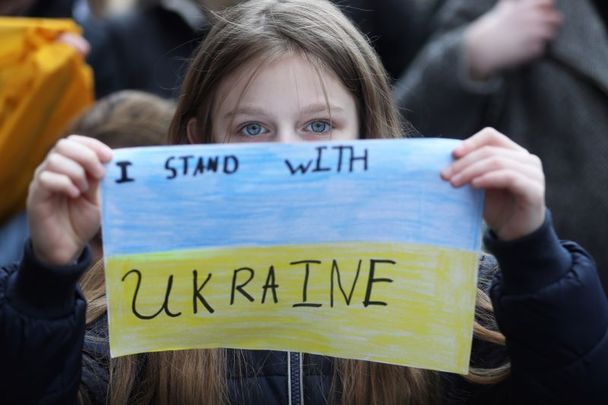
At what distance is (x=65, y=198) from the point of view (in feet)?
6.02

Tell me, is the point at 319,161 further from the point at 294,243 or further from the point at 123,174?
the point at 123,174

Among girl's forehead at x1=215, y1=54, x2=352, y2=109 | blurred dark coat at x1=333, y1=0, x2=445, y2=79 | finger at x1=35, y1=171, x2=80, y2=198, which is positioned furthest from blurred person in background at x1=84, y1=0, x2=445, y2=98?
finger at x1=35, y1=171, x2=80, y2=198

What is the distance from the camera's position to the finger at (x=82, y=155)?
1.79m

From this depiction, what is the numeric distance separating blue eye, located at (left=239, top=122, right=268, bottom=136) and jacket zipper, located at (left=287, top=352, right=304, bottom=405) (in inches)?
17.2

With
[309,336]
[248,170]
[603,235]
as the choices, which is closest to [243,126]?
[248,170]

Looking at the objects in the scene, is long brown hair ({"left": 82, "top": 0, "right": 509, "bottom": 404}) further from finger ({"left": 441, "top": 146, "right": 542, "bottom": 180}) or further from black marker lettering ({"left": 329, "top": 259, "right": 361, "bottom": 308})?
finger ({"left": 441, "top": 146, "right": 542, "bottom": 180})

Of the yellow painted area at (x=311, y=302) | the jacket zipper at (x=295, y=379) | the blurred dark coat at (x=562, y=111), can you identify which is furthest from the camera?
the blurred dark coat at (x=562, y=111)

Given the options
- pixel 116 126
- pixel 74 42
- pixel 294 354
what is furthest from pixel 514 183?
pixel 74 42

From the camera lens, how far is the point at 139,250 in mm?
1856

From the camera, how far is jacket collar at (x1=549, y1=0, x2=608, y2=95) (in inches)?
120

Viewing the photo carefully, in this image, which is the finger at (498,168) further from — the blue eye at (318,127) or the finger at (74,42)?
the finger at (74,42)

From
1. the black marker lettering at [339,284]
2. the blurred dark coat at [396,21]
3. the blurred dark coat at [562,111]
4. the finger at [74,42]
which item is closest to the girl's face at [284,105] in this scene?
the black marker lettering at [339,284]

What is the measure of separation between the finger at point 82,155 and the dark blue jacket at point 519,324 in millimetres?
169

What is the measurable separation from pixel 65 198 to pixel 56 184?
0.08 meters
